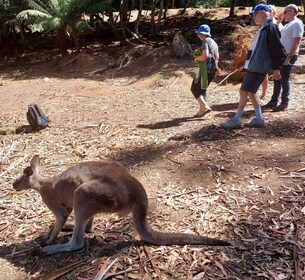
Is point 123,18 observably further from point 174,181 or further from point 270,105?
point 174,181

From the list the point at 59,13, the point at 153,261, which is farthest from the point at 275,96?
the point at 59,13

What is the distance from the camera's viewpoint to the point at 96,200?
3.28 meters

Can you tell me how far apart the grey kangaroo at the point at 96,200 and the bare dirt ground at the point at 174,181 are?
101mm

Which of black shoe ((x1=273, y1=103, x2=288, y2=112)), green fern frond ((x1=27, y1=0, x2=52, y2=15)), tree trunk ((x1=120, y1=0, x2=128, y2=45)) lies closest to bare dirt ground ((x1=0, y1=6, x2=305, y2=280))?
black shoe ((x1=273, y1=103, x2=288, y2=112))

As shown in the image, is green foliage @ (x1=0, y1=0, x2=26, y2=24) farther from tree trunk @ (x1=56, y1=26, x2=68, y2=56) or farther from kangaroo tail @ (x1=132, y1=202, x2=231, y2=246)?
kangaroo tail @ (x1=132, y1=202, x2=231, y2=246)

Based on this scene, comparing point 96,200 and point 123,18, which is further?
point 123,18

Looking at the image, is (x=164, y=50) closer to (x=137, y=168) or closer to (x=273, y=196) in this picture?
(x=137, y=168)

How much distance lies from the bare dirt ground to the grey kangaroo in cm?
10

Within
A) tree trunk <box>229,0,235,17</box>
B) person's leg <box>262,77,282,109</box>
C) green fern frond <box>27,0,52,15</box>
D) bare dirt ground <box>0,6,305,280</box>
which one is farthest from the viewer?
tree trunk <box>229,0,235,17</box>

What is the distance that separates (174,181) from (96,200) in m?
1.60

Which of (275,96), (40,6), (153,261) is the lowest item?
(153,261)

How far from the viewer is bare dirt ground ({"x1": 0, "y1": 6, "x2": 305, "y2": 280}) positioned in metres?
3.39

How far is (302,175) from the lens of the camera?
4617mm

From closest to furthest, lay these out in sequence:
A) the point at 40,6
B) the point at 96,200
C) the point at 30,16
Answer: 1. the point at 96,200
2. the point at 30,16
3. the point at 40,6
